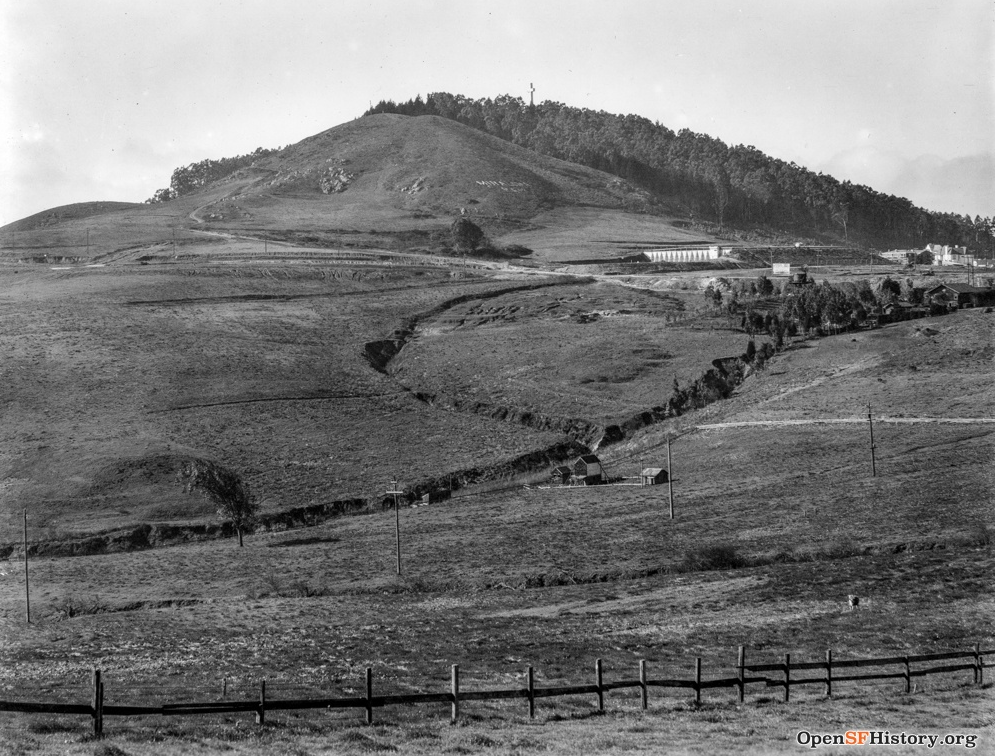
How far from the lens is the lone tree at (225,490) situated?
195 ft

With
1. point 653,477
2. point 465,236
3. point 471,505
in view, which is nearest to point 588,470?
point 653,477

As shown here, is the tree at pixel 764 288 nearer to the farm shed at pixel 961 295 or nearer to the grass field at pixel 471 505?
the grass field at pixel 471 505

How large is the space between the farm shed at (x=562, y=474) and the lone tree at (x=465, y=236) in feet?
318

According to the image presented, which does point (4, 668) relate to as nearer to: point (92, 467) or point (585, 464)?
point (92, 467)

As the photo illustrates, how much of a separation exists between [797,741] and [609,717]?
3526 mm

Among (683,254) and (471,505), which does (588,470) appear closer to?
(471,505)

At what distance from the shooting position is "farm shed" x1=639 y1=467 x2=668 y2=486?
6631 centimetres

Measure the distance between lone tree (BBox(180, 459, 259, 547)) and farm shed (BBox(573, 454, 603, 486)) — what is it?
63.1 ft

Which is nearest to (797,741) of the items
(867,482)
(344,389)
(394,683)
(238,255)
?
(394,683)

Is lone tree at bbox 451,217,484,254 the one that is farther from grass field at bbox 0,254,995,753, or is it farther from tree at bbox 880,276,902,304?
tree at bbox 880,276,902,304

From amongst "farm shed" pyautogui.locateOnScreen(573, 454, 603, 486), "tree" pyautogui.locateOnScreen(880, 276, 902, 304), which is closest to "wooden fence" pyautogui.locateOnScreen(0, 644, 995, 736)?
"farm shed" pyautogui.locateOnScreen(573, 454, 603, 486)

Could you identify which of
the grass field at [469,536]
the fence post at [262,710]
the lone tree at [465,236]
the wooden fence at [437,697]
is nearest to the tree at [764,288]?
the grass field at [469,536]

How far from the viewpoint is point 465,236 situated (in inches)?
6575

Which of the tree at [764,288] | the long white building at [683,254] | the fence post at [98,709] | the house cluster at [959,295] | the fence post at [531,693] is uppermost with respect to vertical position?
the long white building at [683,254]
